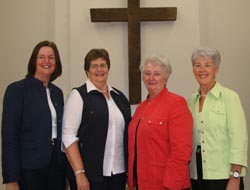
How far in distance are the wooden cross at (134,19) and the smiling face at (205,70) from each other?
3.06ft

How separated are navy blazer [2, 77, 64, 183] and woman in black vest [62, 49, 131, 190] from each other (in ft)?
0.45

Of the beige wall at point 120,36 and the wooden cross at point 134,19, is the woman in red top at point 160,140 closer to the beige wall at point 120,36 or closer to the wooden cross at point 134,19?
the wooden cross at point 134,19

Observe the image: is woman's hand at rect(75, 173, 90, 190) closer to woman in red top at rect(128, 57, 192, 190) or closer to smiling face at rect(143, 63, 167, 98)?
woman in red top at rect(128, 57, 192, 190)

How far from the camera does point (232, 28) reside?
3.04 meters

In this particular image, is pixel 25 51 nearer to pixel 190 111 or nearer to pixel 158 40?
pixel 158 40

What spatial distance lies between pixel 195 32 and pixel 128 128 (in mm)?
1301

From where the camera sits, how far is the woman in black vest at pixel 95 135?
1844 mm

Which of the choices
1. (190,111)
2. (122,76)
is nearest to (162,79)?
(190,111)

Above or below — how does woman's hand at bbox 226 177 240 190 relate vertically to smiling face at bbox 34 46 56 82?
below

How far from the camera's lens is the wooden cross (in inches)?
110

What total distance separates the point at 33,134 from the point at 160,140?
71 cm

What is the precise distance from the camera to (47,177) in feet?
6.39

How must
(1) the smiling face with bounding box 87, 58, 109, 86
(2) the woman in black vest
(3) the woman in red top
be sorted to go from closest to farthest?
(3) the woman in red top, (2) the woman in black vest, (1) the smiling face with bounding box 87, 58, 109, 86

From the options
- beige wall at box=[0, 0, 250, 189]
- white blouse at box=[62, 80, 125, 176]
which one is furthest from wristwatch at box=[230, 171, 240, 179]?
beige wall at box=[0, 0, 250, 189]
